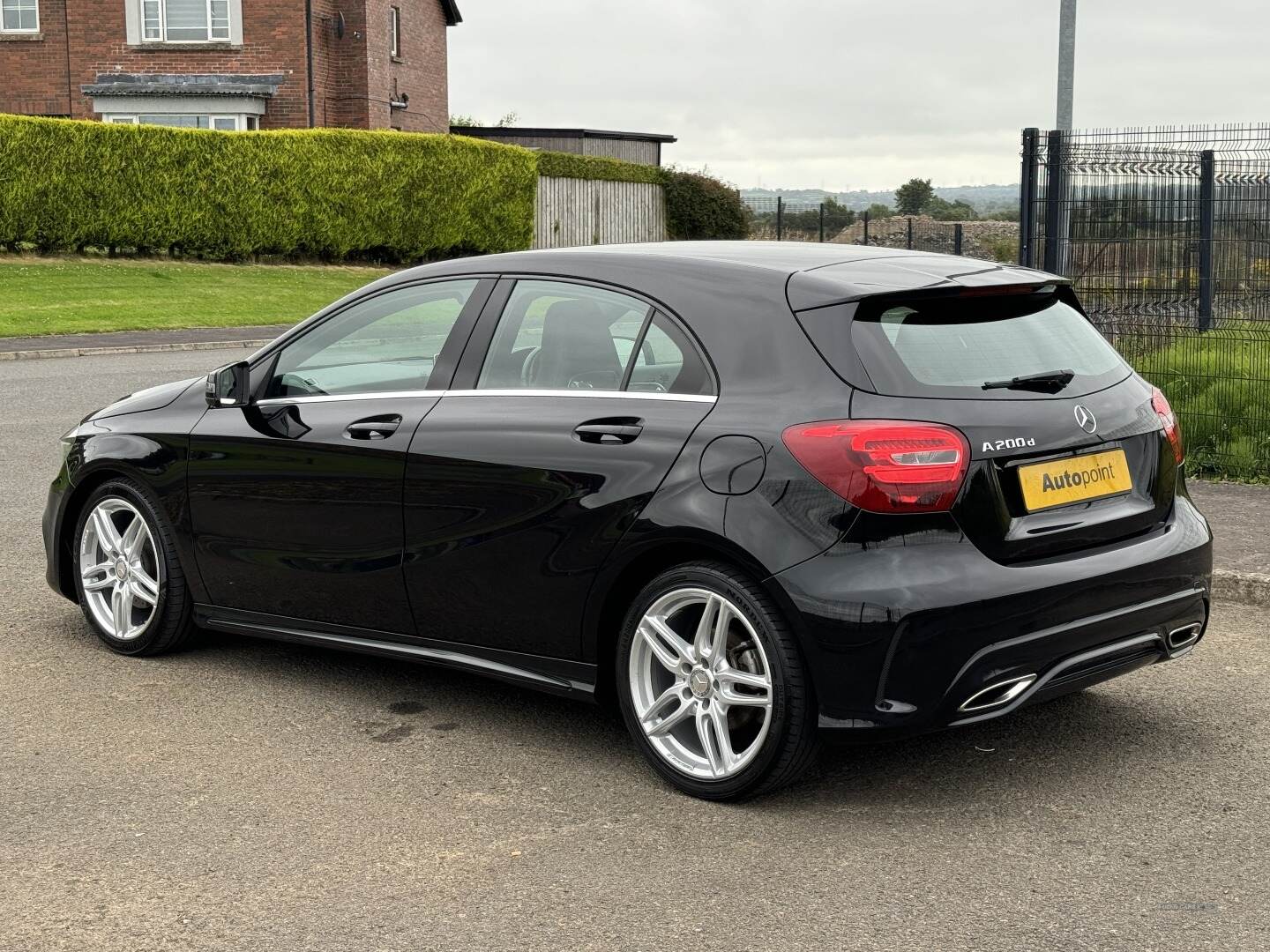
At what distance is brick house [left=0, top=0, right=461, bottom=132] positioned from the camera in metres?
38.8

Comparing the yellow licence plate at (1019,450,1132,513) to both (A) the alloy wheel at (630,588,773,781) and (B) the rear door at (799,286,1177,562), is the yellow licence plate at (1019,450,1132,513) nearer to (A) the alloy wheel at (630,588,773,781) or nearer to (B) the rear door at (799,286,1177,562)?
(B) the rear door at (799,286,1177,562)

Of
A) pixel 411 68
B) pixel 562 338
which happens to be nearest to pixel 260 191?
pixel 411 68

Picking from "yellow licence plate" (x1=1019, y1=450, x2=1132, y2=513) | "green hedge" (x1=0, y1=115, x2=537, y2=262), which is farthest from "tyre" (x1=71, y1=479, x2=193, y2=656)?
"green hedge" (x1=0, y1=115, x2=537, y2=262)

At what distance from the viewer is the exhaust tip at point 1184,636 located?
4.87 m

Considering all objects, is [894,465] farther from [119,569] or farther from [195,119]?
[195,119]

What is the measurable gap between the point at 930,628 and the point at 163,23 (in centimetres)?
3877

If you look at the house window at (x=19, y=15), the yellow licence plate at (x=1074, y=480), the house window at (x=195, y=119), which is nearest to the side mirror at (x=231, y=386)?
the yellow licence plate at (x=1074, y=480)

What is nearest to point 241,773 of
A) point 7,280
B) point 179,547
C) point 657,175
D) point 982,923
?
point 179,547

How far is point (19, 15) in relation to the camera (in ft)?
129

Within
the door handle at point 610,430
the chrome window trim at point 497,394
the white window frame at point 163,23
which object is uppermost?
the white window frame at point 163,23

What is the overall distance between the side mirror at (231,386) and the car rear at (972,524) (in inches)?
87.8

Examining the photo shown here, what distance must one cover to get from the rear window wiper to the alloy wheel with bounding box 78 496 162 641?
3.23m

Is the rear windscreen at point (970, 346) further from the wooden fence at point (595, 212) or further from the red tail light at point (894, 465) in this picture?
the wooden fence at point (595, 212)

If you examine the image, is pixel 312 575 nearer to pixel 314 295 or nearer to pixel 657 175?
pixel 314 295
